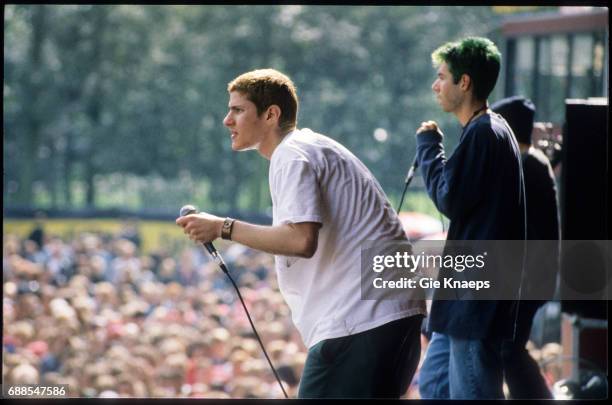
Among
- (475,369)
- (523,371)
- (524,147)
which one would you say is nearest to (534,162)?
(524,147)

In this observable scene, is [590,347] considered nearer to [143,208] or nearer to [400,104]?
[400,104]

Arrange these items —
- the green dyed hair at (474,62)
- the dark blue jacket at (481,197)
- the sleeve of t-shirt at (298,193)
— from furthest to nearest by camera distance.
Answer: the green dyed hair at (474,62), the dark blue jacket at (481,197), the sleeve of t-shirt at (298,193)

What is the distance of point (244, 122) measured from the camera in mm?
3006

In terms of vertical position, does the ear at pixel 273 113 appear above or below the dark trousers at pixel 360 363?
above

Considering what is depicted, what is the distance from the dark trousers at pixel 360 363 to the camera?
2.90 meters

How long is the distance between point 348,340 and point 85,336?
18.4ft

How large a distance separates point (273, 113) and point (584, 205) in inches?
67.2

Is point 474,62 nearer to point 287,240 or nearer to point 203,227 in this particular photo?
point 287,240

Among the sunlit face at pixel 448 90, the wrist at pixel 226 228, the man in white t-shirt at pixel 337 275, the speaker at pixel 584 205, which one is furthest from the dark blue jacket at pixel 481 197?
the speaker at pixel 584 205

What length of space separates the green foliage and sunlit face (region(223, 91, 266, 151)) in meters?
15.0

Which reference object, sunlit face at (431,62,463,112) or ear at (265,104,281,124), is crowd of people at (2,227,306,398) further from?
sunlit face at (431,62,463,112)

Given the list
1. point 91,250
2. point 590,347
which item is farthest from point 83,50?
point 590,347

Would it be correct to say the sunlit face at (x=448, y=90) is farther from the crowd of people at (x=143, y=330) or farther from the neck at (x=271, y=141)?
the crowd of people at (x=143, y=330)

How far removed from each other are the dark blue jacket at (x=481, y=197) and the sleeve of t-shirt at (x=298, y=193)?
1.66 feet
